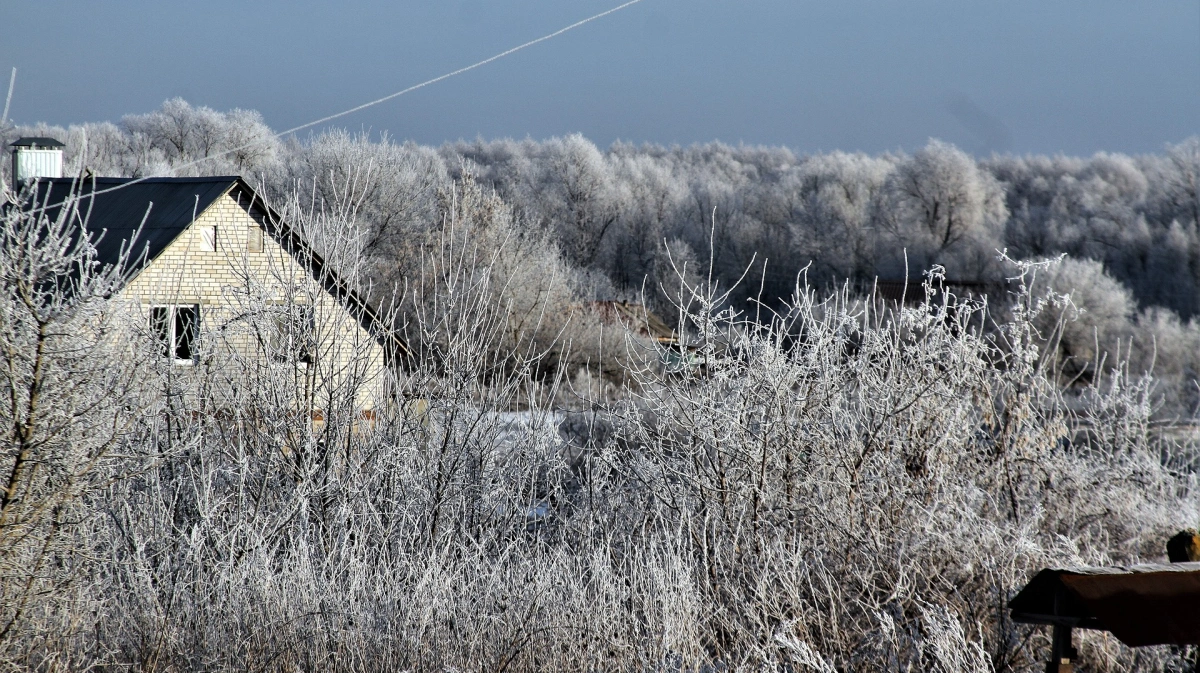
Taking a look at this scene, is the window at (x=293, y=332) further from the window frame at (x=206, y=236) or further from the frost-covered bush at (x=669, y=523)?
the window frame at (x=206, y=236)

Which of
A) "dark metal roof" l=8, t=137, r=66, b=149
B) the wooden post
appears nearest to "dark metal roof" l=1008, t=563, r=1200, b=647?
the wooden post

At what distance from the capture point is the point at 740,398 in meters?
6.89

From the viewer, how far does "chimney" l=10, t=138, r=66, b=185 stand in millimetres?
24391

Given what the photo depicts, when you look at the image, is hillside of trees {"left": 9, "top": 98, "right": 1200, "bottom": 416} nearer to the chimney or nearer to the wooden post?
the chimney

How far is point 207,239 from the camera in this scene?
2144 centimetres

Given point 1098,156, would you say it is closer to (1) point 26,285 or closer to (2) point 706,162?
(2) point 706,162

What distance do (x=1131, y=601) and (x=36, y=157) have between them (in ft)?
86.1

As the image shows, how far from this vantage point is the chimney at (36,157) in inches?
960

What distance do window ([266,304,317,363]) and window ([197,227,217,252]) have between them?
1391cm

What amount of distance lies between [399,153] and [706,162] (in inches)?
2608

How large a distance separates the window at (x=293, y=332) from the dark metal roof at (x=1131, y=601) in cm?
614

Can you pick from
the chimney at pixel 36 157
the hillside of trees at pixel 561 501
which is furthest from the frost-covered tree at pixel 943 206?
the hillside of trees at pixel 561 501

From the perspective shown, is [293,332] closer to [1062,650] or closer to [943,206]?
[1062,650]

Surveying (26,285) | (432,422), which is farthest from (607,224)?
(26,285)
